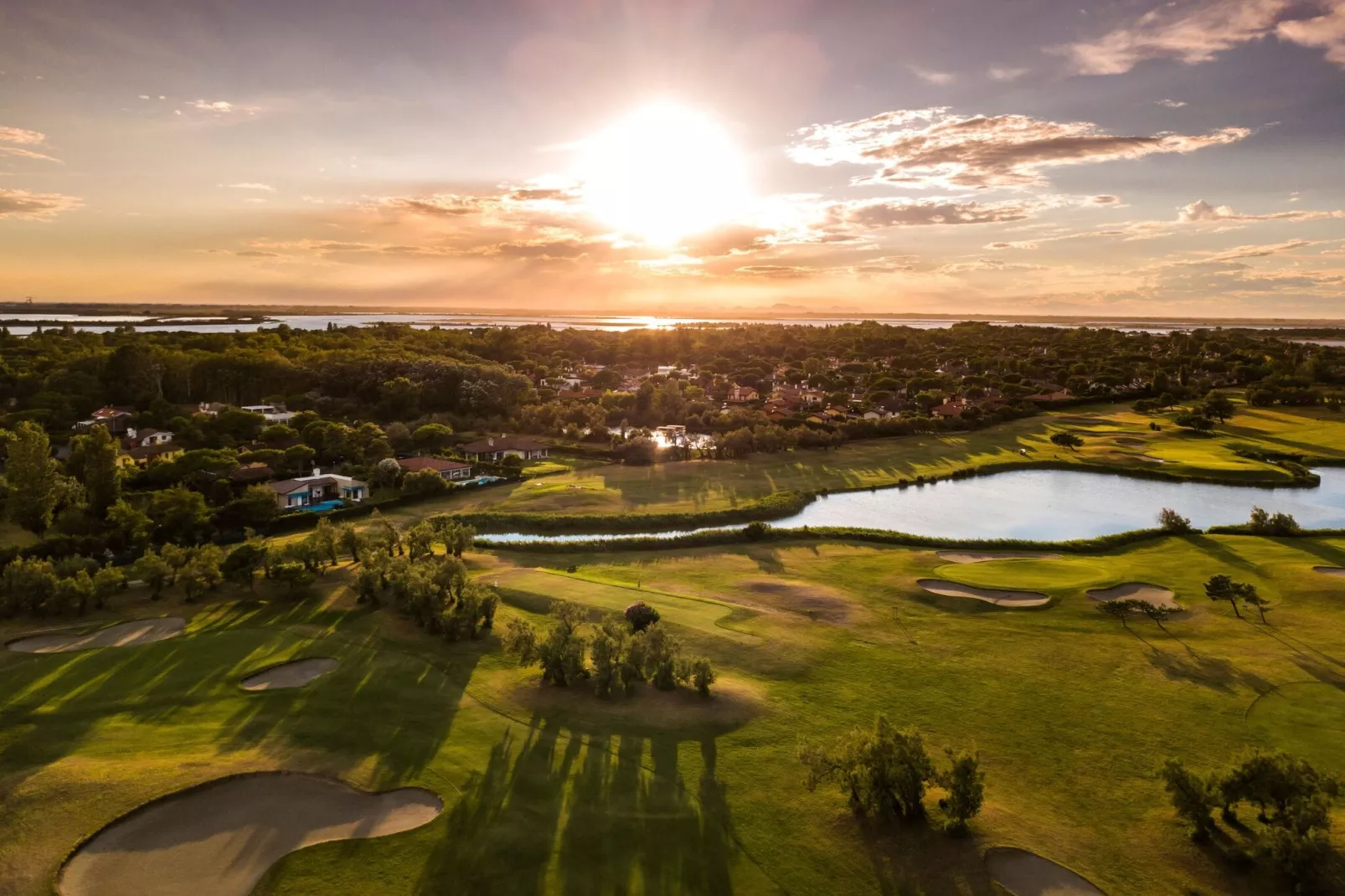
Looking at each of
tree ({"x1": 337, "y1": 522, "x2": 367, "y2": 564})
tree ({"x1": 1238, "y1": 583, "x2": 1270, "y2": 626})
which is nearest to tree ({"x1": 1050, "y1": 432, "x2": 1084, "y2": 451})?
tree ({"x1": 1238, "y1": 583, "x2": 1270, "y2": 626})

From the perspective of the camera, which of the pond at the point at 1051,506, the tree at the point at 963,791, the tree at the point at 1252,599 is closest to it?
the tree at the point at 963,791

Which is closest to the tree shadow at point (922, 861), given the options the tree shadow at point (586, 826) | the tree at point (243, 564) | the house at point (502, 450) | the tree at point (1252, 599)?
the tree shadow at point (586, 826)

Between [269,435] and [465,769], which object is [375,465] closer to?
[269,435]

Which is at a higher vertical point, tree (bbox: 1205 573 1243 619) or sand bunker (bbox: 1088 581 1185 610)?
tree (bbox: 1205 573 1243 619)

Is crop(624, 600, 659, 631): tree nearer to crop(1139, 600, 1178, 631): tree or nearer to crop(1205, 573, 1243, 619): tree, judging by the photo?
crop(1139, 600, 1178, 631): tree

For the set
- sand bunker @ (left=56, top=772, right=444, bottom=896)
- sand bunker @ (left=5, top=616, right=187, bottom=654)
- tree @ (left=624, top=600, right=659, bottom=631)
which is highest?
tree @ (left=624, top=600, right=659, bottom=631)

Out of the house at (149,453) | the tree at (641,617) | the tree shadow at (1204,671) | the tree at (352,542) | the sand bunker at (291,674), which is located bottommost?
the sand bunker at (291,674)

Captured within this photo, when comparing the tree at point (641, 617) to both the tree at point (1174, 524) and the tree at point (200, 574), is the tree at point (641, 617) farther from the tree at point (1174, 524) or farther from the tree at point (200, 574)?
the tree at point (1174, 524)
